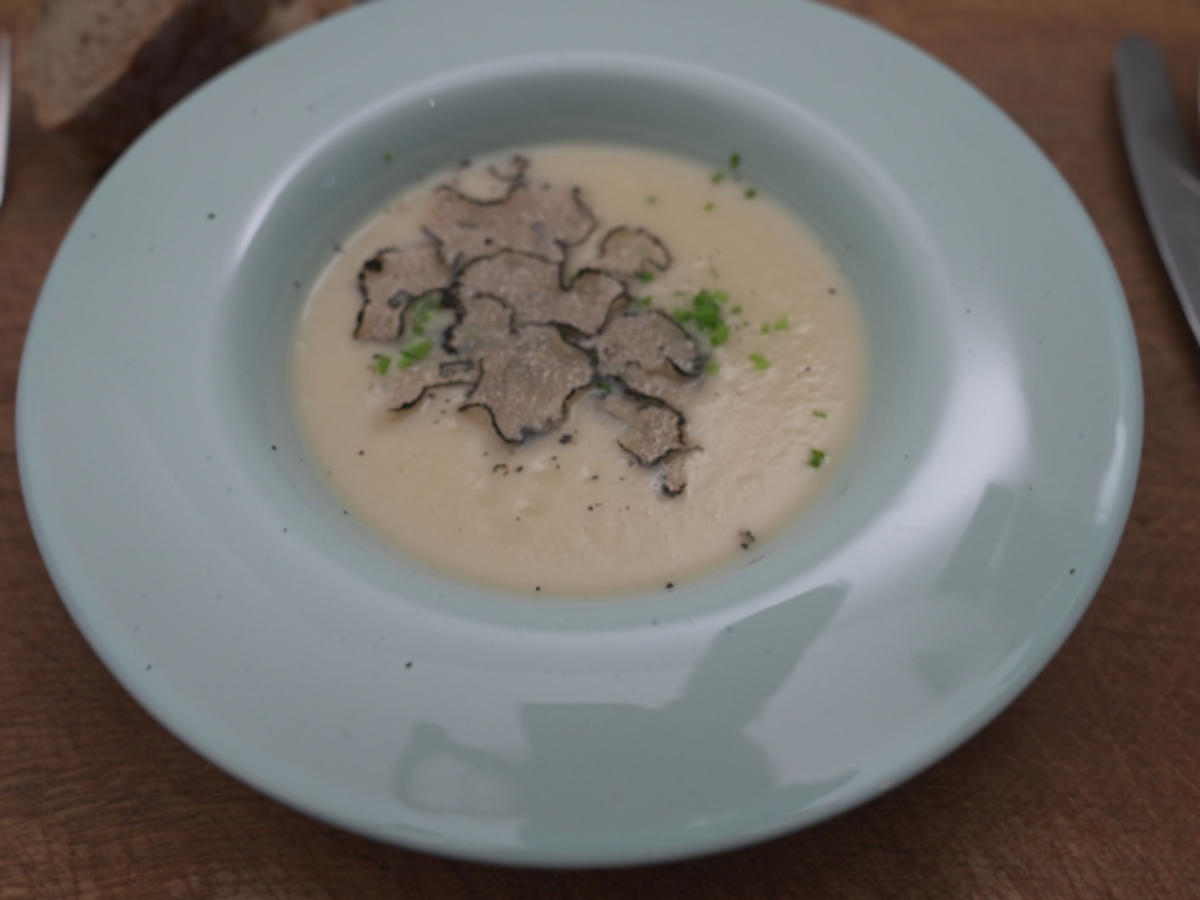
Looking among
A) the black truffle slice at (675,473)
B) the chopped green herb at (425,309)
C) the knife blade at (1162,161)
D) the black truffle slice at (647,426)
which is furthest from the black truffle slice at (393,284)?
the knife blade at (1162,161)

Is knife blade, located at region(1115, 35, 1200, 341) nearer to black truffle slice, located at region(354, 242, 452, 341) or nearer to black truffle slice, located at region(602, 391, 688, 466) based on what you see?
black truffle slice, located at region(602, 391, 688, 466)

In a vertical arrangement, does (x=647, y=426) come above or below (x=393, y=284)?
below

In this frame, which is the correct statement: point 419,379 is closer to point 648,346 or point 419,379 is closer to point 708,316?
point 648,346

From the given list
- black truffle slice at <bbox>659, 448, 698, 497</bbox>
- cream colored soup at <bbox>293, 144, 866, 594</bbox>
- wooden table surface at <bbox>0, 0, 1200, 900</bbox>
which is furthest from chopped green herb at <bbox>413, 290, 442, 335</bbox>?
wooden table surface at <bbox>0, 0, 1200, 900</bbox>

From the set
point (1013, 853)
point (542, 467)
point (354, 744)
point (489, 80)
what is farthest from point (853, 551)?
point (489, 80)

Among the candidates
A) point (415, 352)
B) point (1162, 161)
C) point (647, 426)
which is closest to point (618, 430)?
point (647, 426)

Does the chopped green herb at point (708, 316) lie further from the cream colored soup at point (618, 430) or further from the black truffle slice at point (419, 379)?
the black truffle slice at point (419, 379)

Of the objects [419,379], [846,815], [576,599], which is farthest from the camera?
[419,379]
